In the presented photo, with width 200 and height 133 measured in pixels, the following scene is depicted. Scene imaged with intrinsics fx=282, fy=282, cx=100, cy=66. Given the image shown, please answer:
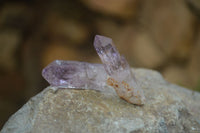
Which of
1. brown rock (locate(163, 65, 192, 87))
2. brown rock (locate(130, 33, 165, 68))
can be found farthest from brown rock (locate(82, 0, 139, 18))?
brown rock (locate(163, 65, 192, 87))

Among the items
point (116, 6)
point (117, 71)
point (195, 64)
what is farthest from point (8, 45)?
point (117, 71)

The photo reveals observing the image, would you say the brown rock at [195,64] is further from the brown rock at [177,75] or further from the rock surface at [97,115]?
the rock surface at [97,115]

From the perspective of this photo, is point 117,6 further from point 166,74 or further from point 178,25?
point 166,74

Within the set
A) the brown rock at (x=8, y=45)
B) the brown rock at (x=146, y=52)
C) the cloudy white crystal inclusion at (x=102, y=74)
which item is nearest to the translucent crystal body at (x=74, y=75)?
the cloudy white crystal inclusion at (x=102, y=74)

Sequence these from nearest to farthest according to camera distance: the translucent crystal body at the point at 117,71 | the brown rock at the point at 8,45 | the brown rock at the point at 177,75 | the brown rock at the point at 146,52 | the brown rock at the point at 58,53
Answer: the translucent crystal body at the point at 117,71 < the brown rock at the point at 177,75 < the brown rock at the point at 146,52 < the brown rock at the point at 8,45 < the brown rock at the point at 58,53

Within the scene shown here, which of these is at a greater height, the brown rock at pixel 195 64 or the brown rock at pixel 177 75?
the brown rock at pixel 195 64
